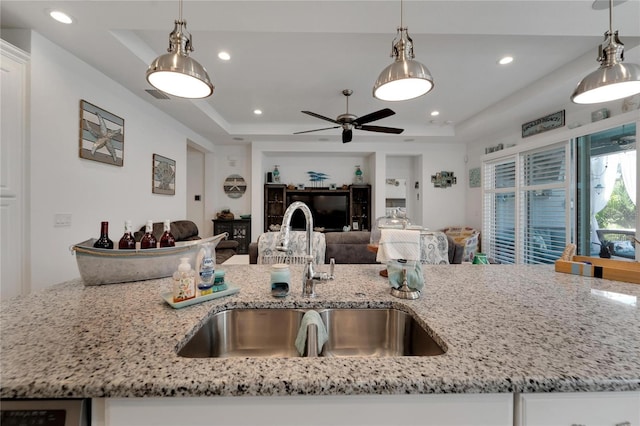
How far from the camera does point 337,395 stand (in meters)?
0.54

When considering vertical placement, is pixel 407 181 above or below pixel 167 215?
above

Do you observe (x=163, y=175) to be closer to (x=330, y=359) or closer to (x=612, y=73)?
(x=330, y=359)

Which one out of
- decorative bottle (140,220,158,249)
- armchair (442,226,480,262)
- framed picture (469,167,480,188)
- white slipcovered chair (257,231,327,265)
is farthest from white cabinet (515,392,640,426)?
framed picture (469,167,480,188)

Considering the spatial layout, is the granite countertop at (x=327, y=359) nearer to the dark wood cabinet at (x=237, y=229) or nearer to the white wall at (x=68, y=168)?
the white wall at (x=68, y=168)

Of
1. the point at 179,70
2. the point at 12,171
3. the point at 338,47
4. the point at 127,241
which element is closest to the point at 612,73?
the point at 179,70

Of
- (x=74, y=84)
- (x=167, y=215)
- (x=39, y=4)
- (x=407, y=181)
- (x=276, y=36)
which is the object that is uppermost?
(x=276, y=36)

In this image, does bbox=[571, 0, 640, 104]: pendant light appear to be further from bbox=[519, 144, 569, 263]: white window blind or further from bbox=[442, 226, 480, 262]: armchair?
bbox=[442, 226, 480, 262]: armchair

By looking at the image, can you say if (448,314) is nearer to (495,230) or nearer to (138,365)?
(138,365)

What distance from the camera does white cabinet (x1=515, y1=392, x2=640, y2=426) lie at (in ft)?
1.78

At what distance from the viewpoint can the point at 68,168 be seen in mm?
2326

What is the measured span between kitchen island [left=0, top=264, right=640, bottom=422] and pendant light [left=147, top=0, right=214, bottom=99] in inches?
38.4

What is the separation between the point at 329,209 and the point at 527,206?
3.71 m

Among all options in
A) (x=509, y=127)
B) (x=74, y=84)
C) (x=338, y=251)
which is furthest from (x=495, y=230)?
(x=74, y=84)

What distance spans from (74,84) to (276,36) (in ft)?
6.46
